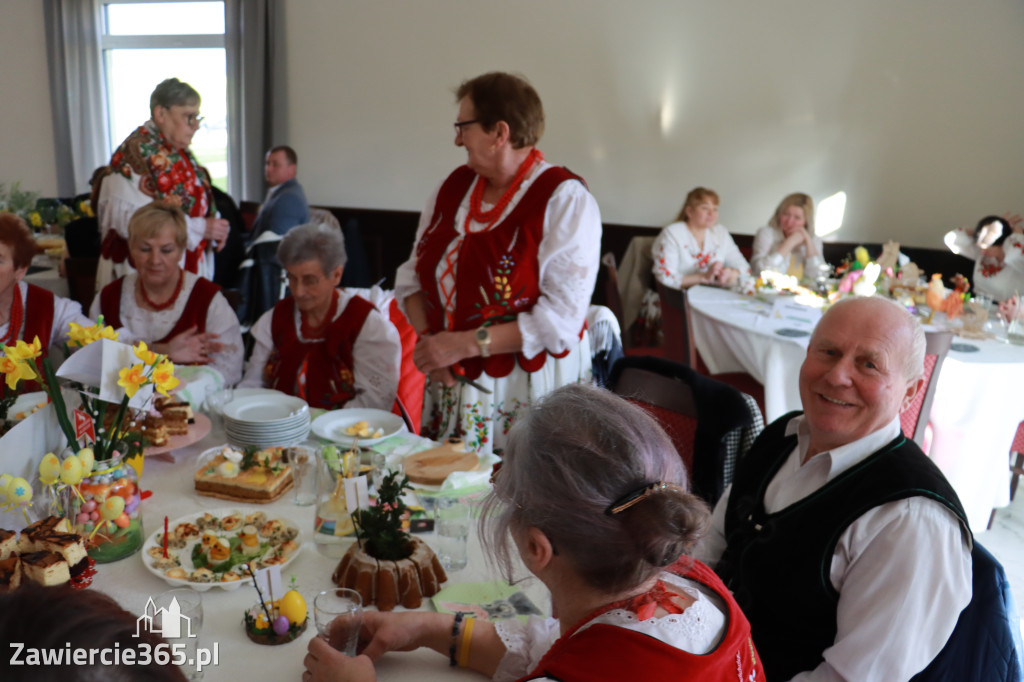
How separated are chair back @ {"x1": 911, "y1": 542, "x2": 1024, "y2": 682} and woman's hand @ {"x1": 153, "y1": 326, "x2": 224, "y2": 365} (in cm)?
246

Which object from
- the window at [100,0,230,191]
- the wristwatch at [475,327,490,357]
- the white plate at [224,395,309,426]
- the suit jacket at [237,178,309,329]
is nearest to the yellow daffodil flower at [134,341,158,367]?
the white plate at [224,395,309,426]

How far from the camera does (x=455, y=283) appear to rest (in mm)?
2457

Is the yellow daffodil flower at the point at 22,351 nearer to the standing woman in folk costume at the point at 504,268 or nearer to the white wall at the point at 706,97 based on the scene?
the standing woman in folk costume at the point at 504,268

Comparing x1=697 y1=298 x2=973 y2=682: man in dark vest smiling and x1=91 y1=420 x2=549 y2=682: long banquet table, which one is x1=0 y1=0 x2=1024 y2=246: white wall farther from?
x1=697 y1=298 x2=973 y2=682: man in dark vest smiling

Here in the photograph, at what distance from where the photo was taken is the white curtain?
24.8 ft

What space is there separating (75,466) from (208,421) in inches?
28.4

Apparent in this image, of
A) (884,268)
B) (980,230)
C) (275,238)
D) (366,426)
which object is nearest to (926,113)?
(980,230)

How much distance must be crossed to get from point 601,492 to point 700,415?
3.87 ft

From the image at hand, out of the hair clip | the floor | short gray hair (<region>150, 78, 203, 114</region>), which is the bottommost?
the floor

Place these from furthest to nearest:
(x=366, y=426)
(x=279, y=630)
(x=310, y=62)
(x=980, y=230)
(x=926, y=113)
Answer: (x=310, y=62)
(x=926, y=113)
(x=980, y=230)
(x=366, y=426)
(x=279, y=630)

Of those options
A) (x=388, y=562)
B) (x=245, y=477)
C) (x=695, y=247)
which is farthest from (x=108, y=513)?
(x=695, y=247)

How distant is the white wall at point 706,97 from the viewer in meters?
5.77

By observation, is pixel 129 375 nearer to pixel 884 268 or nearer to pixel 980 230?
pixel 884 268

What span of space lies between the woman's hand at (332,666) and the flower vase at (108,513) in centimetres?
55
